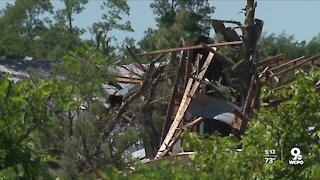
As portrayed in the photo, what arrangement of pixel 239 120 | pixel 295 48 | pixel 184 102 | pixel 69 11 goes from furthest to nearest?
pixel 295 48, pixel 69 11, pixel 184 102, pixel 239 120

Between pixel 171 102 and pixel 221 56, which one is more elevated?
pixel 221 56

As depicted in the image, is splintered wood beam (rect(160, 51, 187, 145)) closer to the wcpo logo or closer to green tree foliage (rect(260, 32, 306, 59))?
the wcpo logo

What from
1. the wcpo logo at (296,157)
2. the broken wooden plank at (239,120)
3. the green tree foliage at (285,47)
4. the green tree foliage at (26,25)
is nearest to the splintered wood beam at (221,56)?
the broken wooden plank at (239,120)

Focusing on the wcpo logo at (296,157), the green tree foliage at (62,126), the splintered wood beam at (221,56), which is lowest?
the wcpo logo at (296,157)

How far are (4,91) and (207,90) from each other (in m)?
7.72

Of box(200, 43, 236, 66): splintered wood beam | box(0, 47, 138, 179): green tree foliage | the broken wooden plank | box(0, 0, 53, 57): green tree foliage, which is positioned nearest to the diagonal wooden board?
box(200, 43, 236, 66): splintered wood beam

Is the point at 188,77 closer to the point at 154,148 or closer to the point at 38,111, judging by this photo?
the point at 154,148

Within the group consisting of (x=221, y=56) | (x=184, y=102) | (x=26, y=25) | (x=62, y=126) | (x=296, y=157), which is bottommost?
(x=296, y=157)

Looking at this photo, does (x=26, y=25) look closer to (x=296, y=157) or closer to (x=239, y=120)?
(x=239, y=120)

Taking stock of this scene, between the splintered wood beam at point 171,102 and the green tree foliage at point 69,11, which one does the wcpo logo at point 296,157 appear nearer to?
the splintered wood beam at point 171,102

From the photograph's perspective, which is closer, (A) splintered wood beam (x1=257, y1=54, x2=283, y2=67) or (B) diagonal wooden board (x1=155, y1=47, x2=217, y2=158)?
(B) diagonal wooden board (x1=155, y1=47, x2=217, y2=158)

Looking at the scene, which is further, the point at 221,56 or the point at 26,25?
the point at 26,25

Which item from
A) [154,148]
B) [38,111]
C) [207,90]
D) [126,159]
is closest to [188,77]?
[207,90]

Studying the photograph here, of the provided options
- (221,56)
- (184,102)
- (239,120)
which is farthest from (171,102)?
(239,120)
